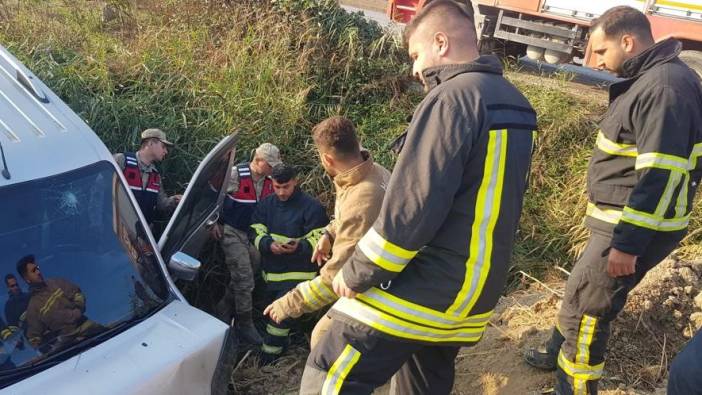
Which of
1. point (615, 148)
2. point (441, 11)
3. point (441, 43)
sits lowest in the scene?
point (615, 148)

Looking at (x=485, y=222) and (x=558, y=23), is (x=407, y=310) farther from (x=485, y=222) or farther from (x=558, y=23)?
(x=558, y=23)

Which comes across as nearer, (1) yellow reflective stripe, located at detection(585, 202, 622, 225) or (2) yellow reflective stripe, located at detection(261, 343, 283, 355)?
(1) yellow reflective stripe, located at detection(585, 202, 622, 225)

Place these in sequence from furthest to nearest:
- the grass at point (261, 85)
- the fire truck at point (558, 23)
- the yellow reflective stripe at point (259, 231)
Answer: the fire truck at point (558, 23) < the grass at point (261, 85) < the yellow reflective stripe at point (259, 231)

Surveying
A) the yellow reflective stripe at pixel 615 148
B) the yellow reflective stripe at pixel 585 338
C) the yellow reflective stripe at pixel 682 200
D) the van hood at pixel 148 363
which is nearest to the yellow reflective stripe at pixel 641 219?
the yellow reflective stripe at pixel 682 200

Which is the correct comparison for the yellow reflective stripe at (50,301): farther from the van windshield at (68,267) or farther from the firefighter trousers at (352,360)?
the firefighter trousers at (352,360)

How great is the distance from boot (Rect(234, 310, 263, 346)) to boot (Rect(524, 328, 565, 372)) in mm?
1922

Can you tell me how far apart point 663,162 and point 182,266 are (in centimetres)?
218

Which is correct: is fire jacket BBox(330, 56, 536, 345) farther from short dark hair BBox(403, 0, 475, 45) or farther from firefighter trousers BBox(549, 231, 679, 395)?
firefighter trousers BBox(549, 231, 679, 395)

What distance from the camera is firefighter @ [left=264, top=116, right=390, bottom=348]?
8.52 feet

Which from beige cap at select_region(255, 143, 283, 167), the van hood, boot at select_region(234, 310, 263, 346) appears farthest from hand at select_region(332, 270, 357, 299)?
beige cap at select_region(255, 143, 283, 167)

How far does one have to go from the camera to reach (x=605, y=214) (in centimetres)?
274

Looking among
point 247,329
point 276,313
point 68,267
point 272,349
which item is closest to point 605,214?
point 276,313

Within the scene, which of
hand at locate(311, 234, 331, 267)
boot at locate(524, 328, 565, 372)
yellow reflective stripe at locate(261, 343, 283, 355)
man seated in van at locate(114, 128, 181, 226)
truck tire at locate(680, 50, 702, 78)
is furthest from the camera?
truck tire at locate(680, 50, 702, 78)

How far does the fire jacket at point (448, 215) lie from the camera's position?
1854 mm
